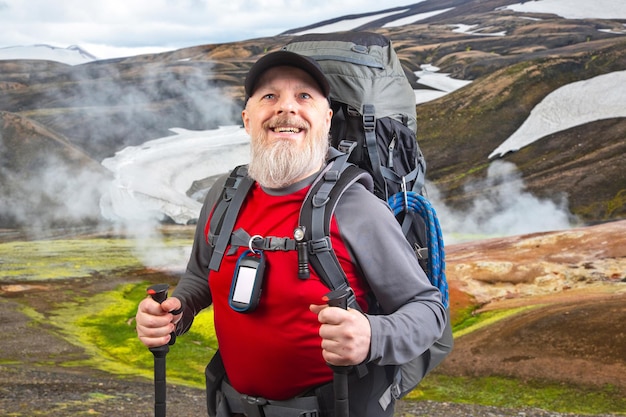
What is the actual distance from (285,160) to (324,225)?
41 cm

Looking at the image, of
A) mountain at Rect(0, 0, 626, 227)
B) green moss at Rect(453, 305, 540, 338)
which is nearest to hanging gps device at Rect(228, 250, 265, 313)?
green moss at Rect(453, 305, 540, 338)

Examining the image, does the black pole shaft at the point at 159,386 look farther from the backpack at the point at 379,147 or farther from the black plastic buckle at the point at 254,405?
the backpack at the point at 379,147

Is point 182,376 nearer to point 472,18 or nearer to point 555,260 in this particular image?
point 555,260

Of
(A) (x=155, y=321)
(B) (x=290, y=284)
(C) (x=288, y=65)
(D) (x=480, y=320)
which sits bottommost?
(D) (x=480, y=320)

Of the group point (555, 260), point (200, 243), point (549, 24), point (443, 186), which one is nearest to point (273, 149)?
point (200, 243)

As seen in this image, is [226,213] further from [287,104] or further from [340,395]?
[340,395]

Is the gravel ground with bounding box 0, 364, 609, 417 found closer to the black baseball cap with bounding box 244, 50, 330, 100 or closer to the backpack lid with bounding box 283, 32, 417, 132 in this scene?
the backpack lid with bounding box 283, 32, 417, 132

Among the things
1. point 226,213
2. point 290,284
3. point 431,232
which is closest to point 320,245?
point 290,284

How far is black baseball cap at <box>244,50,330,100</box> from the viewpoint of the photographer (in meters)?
3.74

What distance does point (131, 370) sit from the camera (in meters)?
17.8

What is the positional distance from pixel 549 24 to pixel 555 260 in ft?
58.3

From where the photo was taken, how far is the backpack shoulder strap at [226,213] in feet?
12.4

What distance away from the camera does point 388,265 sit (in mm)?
3514

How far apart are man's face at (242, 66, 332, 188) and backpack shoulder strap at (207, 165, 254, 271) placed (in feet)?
0.37
